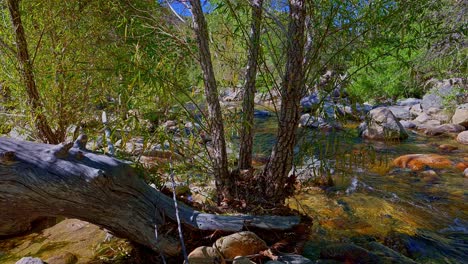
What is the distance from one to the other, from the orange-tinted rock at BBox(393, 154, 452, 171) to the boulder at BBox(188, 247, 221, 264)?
197 inches

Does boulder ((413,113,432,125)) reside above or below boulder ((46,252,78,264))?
above

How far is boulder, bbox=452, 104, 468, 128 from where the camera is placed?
926 centimetres

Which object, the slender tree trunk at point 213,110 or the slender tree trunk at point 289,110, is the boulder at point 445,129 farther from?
the slender tree trunk at point 213,110

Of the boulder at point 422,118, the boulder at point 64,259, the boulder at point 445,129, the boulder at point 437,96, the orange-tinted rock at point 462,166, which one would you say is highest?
the boulder at point 437,96

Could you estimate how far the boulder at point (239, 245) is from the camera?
2270mm

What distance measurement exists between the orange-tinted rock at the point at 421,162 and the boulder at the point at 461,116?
3.83 m

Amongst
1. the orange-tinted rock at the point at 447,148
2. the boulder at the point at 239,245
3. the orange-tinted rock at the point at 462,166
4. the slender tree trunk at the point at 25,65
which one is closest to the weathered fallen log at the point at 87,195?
the boulder at the point at 239,245

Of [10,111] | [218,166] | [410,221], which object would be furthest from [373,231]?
[10,111]

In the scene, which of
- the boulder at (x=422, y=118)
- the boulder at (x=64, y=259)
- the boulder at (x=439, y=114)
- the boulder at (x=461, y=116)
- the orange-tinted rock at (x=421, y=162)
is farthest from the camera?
the boulder at (x=422, y=118)

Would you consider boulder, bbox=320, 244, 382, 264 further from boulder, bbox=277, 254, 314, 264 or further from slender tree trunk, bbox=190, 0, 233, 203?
slender tree trunk, bbox=190, 0, 233, 203

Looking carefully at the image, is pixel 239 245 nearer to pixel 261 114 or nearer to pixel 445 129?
pixel 445 129

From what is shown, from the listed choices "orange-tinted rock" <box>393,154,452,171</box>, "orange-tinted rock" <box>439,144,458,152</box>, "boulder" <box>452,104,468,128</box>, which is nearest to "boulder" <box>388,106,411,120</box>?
"boulder" <box>452,104,468,128</box>

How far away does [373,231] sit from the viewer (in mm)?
3520

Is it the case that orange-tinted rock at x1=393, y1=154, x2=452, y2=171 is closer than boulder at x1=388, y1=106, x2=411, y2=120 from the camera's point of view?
Yes
